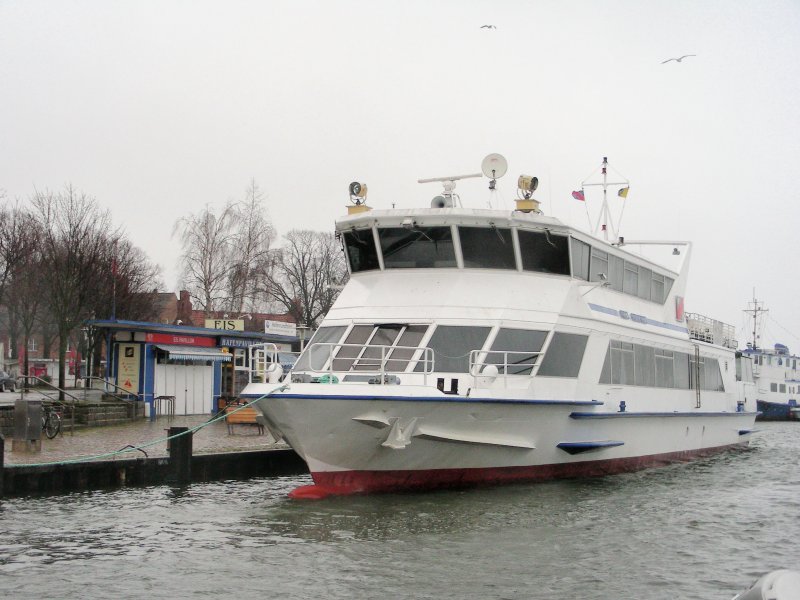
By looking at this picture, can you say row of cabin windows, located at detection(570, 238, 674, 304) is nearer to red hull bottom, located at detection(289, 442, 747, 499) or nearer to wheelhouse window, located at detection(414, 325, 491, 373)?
wheelhouse window, located at detection(414, 325, 491, 373)

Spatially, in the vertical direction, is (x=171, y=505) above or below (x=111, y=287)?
below

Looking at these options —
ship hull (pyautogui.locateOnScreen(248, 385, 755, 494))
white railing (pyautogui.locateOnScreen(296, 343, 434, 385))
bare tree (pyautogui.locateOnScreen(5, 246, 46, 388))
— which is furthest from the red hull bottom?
bare tree (pyautogui.locateOnScreen(5, 246, 46, 388))

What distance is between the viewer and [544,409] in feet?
52.5

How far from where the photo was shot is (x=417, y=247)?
1752cm

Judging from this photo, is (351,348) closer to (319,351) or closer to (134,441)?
(319,351)

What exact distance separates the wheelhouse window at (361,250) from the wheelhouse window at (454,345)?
2433mm

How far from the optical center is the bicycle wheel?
66.2 feet

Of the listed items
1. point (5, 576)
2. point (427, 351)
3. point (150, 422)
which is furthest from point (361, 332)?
point (150, 422)

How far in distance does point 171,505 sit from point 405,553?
4.79m

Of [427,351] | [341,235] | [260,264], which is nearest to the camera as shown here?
[427,351]

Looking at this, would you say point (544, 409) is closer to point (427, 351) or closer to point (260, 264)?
point (427, 351)

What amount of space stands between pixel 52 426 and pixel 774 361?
48.3 meters

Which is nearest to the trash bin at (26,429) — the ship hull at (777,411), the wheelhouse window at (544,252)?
the wheelhouse window at (544,252)

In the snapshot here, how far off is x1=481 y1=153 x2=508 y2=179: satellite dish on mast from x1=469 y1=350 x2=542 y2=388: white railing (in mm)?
3983
